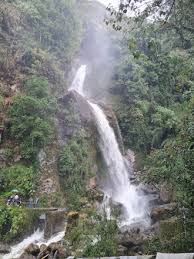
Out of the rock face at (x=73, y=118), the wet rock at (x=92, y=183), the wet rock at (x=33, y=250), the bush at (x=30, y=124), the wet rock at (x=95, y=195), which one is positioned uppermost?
the rock face at (x=73, y=118)

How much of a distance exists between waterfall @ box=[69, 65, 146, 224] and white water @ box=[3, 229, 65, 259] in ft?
16.0

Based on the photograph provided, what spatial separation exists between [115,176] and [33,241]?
8.55 meters

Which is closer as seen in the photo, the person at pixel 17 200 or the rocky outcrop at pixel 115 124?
the person at pixel 17 200

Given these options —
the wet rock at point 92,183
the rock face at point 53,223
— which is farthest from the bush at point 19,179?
the wet rock at point 92,183

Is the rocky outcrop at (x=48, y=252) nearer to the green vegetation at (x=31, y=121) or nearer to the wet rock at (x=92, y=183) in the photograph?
the green vegetation at (x=31, y=121)

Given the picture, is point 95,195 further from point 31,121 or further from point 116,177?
point 31,121

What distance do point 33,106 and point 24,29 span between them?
35.8 feet

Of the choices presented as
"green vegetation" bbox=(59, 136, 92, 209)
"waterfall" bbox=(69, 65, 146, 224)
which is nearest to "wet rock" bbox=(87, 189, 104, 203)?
"green vegetation" bbox=(59, 136, 92, 209)

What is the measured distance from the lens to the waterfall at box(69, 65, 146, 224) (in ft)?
63.7

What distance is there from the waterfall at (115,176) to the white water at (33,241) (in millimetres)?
4866

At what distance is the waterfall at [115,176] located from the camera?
63.7 ft

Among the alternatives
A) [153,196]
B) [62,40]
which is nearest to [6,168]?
[153,196]

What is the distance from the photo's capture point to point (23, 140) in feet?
61.0

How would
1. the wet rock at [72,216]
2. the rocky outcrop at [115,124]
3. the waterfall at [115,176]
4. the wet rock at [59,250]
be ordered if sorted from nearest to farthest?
the wet rock at [59,250], the wet rock at [72,216], the waterfall at [115,176], the rocky outcrop at [115,124]
